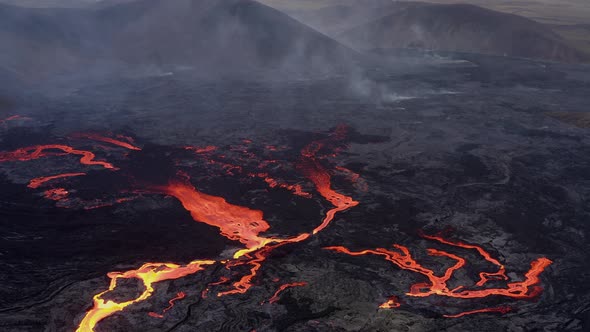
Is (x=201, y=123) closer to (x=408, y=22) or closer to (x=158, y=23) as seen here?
(x=158, y=23)

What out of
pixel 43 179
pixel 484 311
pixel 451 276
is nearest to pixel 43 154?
pixel 43 179

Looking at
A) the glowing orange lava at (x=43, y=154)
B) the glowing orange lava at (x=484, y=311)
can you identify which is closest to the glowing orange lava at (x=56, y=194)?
the glowing orange lava at (x=43, y=154)

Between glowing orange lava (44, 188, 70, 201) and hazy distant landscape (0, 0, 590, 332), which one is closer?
hazy distant landscape (0, 0, 590, 332)

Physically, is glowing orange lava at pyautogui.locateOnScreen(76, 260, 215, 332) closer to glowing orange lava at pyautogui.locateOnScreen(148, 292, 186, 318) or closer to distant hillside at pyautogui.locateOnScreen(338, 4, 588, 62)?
glowing orange lava at pyautogui.locateOnScreen(148, 292, 186, 318)

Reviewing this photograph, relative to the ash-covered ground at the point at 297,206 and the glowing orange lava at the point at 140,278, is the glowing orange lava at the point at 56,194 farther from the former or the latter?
the glowing orange lava at the point at 140,278

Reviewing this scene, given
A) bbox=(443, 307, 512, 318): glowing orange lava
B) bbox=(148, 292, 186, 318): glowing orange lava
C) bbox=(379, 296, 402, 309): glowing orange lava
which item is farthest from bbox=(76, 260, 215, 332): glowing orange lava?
bbox=(443, 307, 512, 318): glowing orange lava

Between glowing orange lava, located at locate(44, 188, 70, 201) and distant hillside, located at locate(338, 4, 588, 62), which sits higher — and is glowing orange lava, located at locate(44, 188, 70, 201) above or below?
below

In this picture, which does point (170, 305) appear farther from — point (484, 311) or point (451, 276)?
point (484, 311)

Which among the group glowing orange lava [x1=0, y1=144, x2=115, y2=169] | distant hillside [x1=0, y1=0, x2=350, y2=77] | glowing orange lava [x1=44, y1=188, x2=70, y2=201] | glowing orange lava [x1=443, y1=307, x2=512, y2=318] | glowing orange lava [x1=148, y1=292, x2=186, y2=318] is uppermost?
distant hillside [x1=0, y1=0, x2=350, y2=77]

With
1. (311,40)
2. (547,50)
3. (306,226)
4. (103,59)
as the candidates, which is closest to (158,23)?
(103,59)
